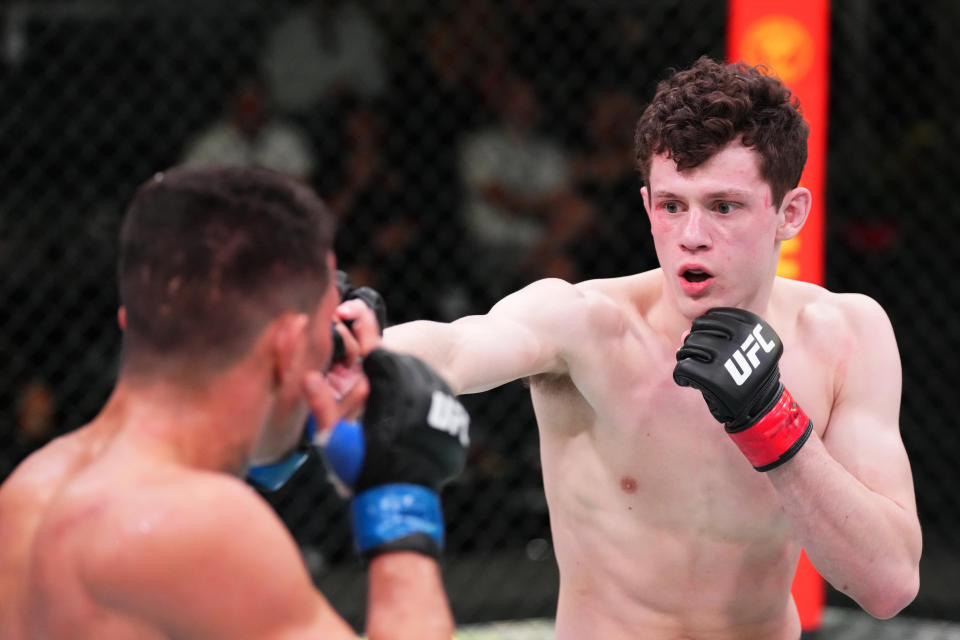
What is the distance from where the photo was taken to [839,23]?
4055 mm

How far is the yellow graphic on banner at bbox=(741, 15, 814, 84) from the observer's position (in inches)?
117

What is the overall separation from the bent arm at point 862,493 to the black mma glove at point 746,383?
0.12 feet

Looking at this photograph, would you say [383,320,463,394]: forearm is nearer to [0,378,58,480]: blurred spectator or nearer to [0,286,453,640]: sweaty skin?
[0,286,453,640]: sweaty skin

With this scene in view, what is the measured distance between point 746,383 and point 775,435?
3.5 inches

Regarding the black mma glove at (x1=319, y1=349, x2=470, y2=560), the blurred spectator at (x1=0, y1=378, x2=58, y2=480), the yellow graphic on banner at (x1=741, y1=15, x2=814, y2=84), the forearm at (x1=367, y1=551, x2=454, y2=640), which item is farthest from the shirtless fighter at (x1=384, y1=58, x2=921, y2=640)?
the blurred spectator at (x1=0, y1=378, x2=58, y2=480)

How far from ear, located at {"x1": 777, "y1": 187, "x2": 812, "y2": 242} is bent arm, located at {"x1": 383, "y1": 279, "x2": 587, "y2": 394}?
0.32 metres

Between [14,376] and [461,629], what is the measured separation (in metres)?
1.41

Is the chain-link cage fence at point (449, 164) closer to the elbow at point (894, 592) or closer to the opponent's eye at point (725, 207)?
the elbow at point (894, 592)

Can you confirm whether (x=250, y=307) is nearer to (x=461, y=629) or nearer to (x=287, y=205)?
(x=287, y=205)

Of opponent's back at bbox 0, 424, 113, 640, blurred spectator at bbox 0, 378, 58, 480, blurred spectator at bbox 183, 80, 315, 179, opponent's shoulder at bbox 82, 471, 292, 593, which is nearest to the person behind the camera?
opponent's shoulder at bbox 82, 471, 292, 593

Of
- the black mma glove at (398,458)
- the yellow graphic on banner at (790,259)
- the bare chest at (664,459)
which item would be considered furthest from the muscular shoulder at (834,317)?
the yellow graphic on banner at (790,259)

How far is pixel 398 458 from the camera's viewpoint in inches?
48.3

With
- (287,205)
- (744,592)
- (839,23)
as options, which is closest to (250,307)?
(287,205)

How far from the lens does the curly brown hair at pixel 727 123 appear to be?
1.67 m
